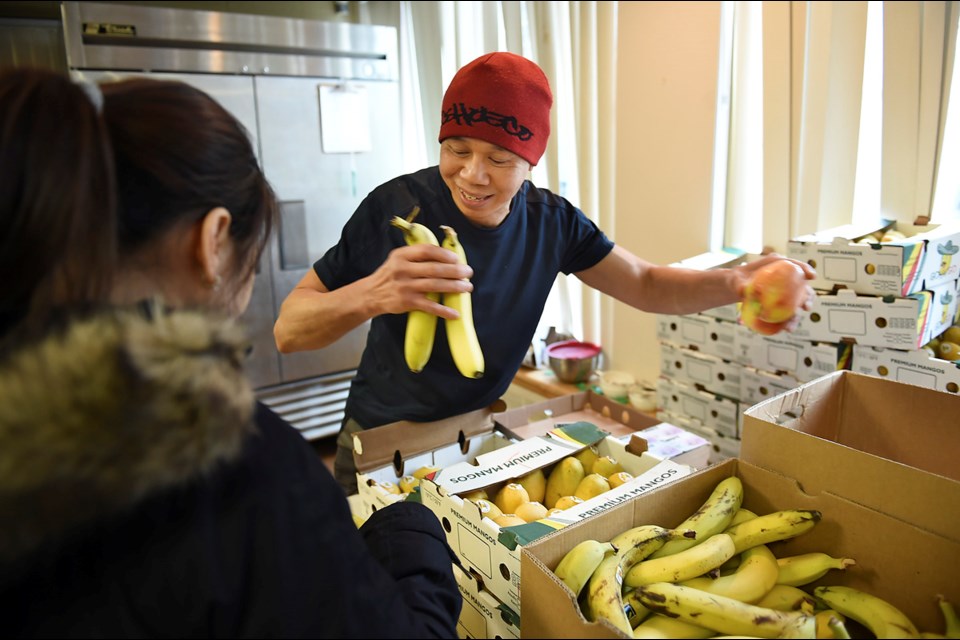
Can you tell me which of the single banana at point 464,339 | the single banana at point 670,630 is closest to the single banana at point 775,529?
the single banana at point 670,630

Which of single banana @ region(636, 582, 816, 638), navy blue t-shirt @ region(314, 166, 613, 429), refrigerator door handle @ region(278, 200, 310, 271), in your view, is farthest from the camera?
refrigerator door handle @ region(278, 200, 310, 271)

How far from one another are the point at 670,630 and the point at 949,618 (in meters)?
0.36

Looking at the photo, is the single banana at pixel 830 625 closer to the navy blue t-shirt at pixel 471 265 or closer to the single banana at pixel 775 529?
the single banana at pixel 775 529

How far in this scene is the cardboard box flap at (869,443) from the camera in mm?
956

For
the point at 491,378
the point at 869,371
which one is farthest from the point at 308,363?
the point at 869,371

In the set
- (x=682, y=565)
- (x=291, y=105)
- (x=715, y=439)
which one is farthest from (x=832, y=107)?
(x=291, y=105)

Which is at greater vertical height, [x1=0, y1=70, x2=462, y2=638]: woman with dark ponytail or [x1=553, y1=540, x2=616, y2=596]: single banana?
[x1=0, y1=70, x2=462, y2=638]: woman with dark ponytail

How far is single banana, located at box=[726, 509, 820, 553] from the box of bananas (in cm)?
17

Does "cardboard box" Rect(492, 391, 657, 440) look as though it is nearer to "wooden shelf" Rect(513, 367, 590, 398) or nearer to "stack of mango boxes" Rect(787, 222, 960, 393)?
"stack of mango boxes" Rect(787, 222, 960, 393)

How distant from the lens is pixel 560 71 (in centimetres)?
291

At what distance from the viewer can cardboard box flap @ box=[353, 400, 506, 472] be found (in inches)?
55.9

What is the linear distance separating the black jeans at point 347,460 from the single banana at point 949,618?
118 centimetres

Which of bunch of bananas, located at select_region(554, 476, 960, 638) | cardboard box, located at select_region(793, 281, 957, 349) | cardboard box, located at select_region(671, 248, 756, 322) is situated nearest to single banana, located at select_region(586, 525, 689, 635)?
bunch of bananas, located at select_region(554, 476, 960, 638)

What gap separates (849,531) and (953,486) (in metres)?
0.17
